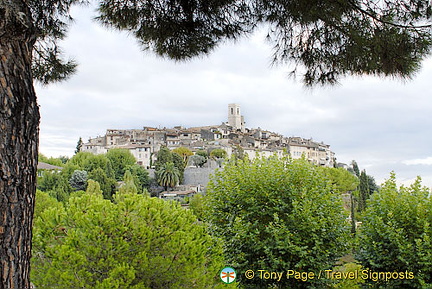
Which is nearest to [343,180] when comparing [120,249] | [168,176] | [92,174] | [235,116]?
[168,176]

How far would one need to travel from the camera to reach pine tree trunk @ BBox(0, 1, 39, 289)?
1.85 meters

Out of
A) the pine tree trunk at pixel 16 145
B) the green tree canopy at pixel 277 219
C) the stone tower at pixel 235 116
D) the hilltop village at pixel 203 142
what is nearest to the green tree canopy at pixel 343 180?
the hilltop village at pixel 203 142

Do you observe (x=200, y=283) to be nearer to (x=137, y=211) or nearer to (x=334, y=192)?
(x=137, y=211)

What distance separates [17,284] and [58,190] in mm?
29737

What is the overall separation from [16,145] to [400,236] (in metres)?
5.96

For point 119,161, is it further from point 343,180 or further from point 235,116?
point 235,116

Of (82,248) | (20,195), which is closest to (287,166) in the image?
(82,248)

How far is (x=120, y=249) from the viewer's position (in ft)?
13.7

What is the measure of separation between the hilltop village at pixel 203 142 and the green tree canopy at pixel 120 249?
46.2 metres

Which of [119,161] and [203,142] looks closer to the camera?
[119,161]

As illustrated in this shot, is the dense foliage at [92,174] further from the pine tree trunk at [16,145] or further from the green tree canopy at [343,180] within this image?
the pine tree trunk at [16,145]

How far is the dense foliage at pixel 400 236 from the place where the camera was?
599 centimetres

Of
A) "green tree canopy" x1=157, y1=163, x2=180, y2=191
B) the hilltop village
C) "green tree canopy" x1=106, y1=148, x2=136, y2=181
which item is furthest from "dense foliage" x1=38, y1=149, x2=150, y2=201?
the hilltop village

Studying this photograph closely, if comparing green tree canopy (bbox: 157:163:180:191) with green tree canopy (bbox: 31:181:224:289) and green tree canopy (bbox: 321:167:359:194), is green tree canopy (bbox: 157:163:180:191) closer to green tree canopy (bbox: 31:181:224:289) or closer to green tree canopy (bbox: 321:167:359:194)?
green tree canopy (bbox: 321:167:359:194)
